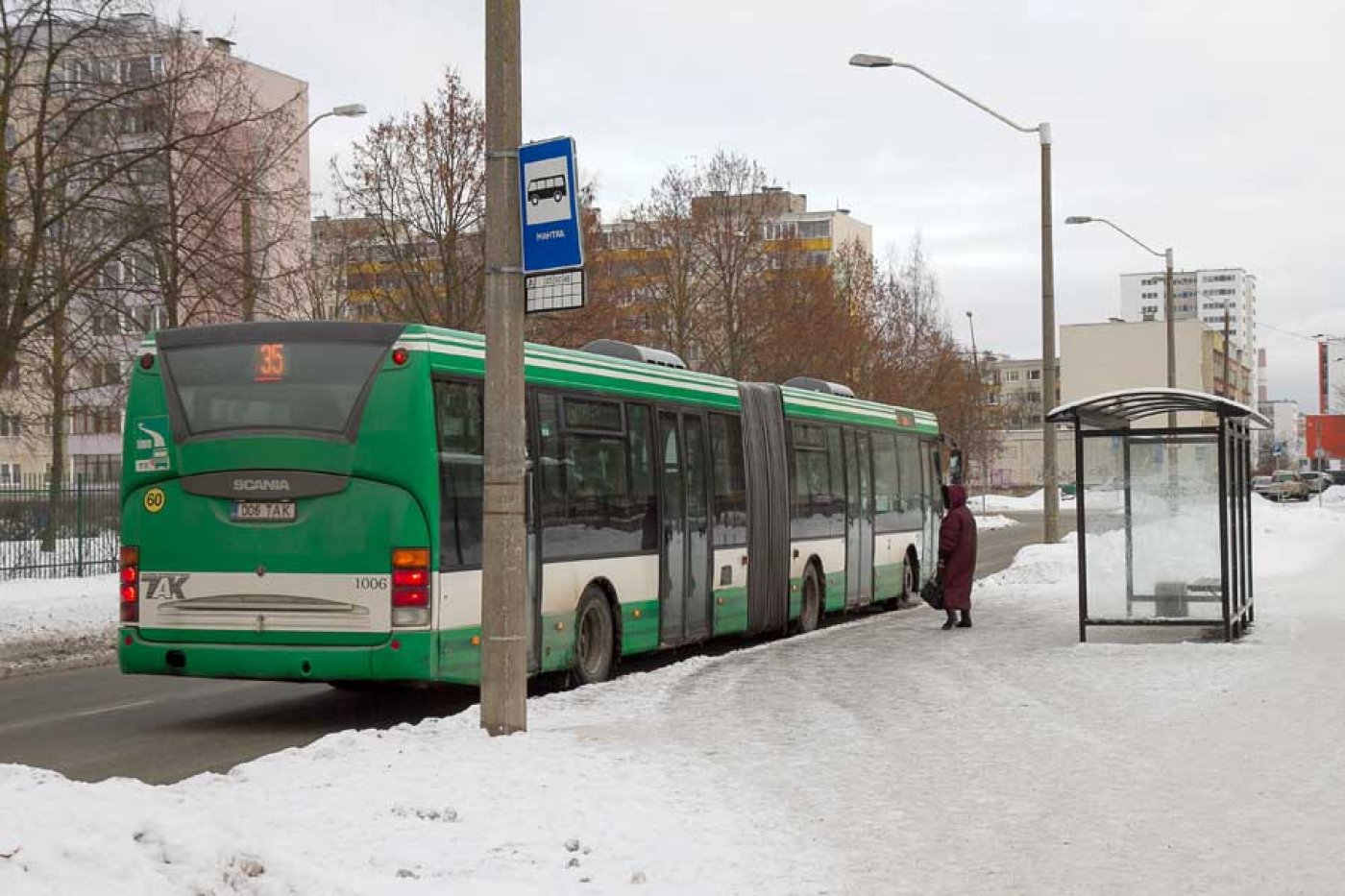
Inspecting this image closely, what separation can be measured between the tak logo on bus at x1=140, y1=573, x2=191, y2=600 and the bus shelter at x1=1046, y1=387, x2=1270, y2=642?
30.4ft

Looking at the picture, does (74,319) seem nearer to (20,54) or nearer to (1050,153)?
(20,54)

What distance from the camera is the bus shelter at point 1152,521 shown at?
1805 centimetres

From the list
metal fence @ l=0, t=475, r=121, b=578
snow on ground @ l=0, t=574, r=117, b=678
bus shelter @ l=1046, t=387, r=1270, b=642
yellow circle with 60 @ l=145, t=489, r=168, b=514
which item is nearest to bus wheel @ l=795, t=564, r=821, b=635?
bus shelter @ l=1046, t=387, r=1270, b=642

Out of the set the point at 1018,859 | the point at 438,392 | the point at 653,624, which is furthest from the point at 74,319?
the point at 1018,859

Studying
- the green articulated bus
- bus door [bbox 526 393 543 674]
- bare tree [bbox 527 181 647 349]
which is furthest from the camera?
bare tree [bbox 527 181 647 349]

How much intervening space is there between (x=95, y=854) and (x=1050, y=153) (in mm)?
24816

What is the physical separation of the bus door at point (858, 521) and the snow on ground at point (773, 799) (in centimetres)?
725

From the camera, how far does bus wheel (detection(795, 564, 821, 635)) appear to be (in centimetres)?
2075

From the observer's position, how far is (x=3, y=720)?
1354 centimetres

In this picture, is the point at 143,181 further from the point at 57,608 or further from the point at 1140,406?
the point at 1140,406

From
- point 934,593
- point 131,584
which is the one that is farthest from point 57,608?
point 934,593

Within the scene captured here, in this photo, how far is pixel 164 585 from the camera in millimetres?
12695

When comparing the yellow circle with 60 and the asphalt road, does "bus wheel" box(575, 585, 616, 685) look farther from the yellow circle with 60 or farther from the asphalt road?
the yellow circle with 60

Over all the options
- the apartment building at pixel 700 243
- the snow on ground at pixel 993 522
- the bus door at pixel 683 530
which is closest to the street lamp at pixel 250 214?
the bus door at pixel 683 530
